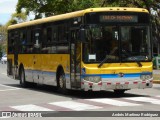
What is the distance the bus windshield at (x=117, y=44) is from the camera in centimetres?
1619

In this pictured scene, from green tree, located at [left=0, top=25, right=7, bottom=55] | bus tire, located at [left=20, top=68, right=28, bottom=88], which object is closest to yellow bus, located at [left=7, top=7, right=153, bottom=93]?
bus tire, located at [left=20, top=68, right=28, bottom=88]

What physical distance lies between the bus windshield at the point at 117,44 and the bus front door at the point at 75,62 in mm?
511

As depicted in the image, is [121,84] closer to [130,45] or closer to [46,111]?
[130,45]

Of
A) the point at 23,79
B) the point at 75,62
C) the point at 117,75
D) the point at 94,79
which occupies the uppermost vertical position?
the point at 75,62

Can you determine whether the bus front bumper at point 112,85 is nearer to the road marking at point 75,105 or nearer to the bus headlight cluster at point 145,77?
the bus headlight cluster at point 145,77

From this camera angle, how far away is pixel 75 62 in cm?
1692

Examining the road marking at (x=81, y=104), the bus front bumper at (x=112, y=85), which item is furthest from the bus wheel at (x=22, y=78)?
the road marking at (x=81, y=104)

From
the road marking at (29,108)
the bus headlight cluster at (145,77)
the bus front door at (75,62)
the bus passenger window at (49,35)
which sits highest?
the bus passenger window at (49,35)

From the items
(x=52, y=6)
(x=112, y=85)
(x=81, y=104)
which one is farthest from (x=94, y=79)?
(x=52, y=6)

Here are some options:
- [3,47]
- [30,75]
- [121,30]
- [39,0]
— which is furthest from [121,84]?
[3,47]

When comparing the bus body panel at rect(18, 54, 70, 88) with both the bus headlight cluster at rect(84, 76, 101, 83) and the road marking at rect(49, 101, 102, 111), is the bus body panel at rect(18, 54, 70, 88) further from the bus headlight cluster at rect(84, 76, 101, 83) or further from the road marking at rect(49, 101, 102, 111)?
A: the road marking at rect(49, 101, 102, 111)

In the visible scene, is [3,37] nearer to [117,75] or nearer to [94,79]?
[117,75]

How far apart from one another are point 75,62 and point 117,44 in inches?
63.8

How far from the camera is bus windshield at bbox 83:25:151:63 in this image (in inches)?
637
